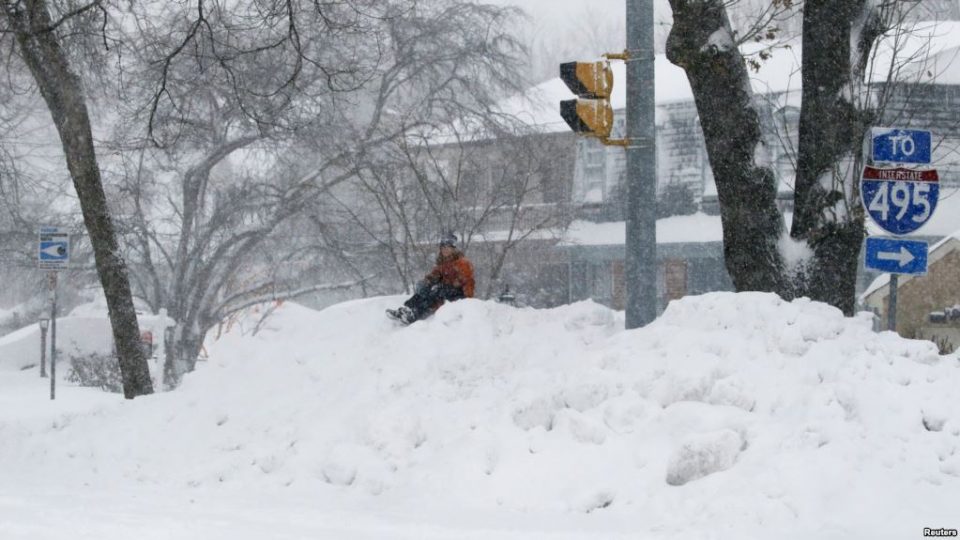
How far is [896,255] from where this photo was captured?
1067cm

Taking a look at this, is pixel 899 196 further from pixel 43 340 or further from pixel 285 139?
pixel 43 340

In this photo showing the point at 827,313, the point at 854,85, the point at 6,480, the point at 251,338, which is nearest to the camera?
the point at 827,313

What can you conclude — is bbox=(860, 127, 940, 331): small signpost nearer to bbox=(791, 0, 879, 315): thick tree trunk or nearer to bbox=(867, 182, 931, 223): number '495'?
bbox=(867, 182, 931, 223): number '495'

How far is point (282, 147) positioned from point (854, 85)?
1532 centimetres

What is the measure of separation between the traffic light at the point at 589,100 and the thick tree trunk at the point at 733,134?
751 mm

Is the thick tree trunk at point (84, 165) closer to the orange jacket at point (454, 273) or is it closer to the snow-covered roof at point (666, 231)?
the orange jacket at point (454, 273)

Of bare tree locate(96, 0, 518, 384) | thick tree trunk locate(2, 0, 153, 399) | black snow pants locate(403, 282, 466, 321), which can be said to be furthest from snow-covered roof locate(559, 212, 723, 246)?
black snow pants locate(403, 282, 466, 321)

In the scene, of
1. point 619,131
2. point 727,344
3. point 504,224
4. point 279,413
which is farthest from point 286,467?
point 619,131

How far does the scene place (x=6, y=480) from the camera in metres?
9.88

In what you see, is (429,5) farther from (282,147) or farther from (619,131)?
(619,131)

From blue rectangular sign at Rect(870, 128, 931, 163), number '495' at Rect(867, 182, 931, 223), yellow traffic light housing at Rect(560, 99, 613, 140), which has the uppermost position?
yellow traffic light housing at Rect(560, 99, 613, 140)

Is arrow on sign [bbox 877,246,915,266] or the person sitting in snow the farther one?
the person sitting in snow

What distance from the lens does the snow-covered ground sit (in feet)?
23.2

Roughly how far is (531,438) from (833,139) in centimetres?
409
